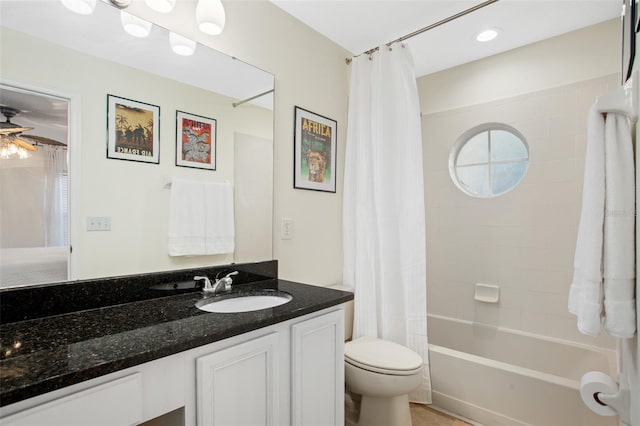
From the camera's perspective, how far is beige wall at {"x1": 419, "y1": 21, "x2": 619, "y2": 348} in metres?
2.18

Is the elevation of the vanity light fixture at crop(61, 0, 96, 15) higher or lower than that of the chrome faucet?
higher

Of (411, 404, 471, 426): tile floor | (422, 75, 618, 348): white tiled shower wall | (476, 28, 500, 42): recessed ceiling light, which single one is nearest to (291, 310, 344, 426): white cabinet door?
(411, 404, 471, 426): tile floor

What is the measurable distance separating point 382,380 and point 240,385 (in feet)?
2.68

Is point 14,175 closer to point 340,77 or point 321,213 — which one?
point 321,213

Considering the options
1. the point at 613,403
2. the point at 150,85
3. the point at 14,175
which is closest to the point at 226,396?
the point at 14,175

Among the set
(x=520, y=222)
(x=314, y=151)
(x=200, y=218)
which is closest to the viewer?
(x=200, y=218)

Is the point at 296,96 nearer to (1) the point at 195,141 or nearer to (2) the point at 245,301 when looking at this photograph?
(1) the point at 195,141

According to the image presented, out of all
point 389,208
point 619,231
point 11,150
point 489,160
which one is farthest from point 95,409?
point 489,160

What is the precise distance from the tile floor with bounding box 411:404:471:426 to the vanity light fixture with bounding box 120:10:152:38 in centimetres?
240

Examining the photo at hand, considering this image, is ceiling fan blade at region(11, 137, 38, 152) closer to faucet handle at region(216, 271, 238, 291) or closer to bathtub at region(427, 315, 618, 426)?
faucet handle at region(216, 271, 238, 291)

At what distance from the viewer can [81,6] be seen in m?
1.21

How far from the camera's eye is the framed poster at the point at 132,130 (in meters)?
1.26

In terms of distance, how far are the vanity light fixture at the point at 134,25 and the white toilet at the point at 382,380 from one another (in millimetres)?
1769

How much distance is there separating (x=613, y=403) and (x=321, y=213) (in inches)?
62.6
